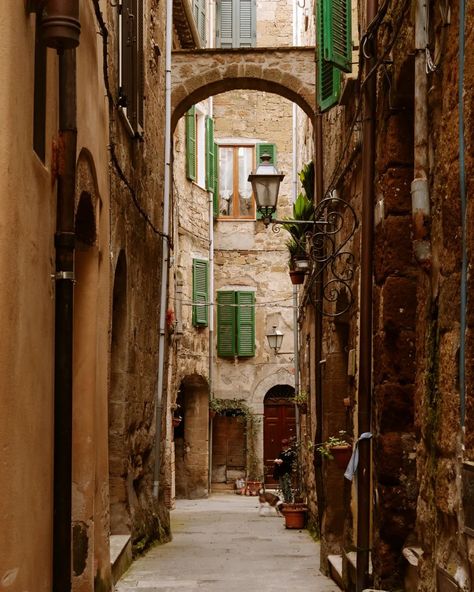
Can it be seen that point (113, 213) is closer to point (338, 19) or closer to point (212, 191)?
point (338, 19)

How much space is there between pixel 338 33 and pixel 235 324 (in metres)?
15.3

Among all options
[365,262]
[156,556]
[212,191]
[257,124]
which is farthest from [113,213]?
[257,124]

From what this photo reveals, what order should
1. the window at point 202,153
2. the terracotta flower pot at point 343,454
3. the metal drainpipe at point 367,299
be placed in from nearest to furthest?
the metal drainpipe at point 367,299 < the terracotta flower pot at point 343,454 < the window at point 202,153

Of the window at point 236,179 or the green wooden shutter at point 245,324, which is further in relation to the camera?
the window at point 236,179

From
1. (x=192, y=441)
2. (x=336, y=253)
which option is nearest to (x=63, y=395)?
(x=336, y=253)

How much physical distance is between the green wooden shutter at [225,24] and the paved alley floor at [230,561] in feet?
40.6

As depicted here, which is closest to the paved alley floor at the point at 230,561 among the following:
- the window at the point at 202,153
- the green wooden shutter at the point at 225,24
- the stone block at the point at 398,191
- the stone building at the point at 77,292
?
the stone building at the point at 77,292

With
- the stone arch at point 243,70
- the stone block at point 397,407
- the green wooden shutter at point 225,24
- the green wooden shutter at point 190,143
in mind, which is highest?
the green wooden shutter at point 225,24

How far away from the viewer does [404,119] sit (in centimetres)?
657

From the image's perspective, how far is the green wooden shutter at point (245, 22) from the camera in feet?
80.9

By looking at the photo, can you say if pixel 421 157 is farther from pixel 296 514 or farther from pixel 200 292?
pixel 200 292

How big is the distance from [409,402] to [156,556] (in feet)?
15.9

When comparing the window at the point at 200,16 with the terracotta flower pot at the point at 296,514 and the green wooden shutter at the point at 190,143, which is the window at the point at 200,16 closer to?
the green wooden shutter at the point at 190,143

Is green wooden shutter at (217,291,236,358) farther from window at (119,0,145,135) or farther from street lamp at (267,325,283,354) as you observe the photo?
window at (119,0,145,135)
